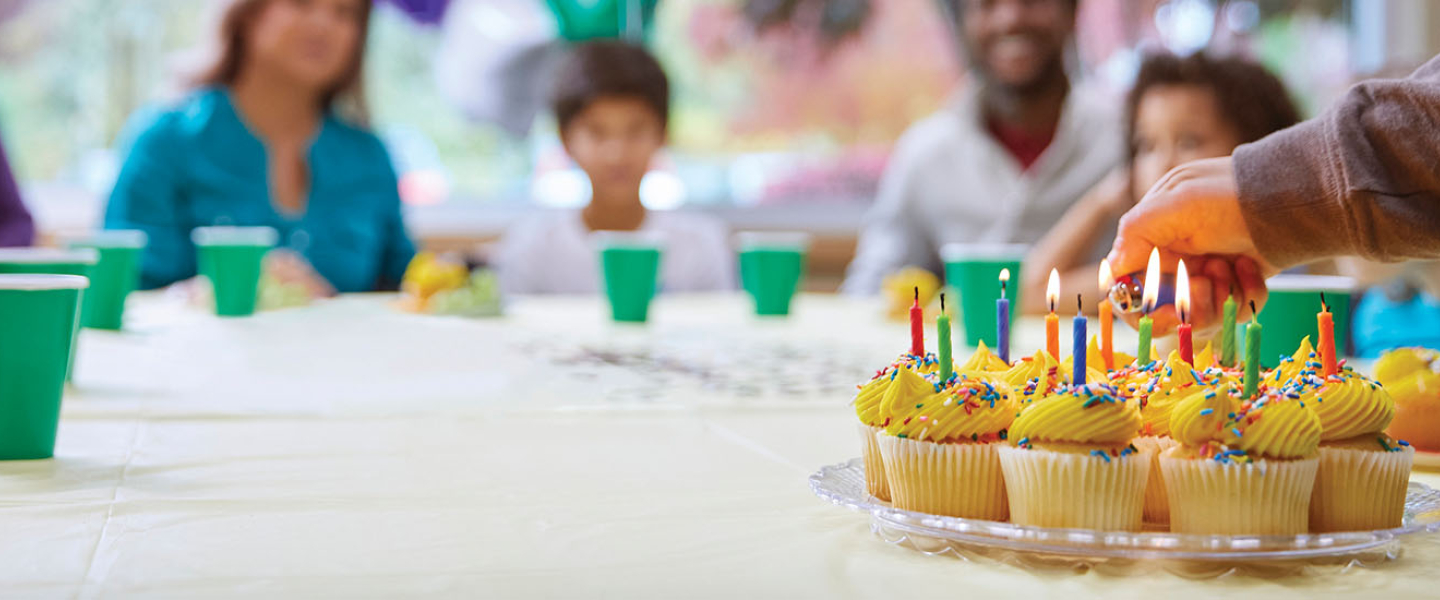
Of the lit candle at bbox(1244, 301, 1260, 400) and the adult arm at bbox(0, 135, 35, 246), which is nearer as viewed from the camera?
the lit candle at bbox(1244, 301, 1260, 400)

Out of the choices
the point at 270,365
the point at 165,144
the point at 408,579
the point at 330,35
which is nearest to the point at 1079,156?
the point at 330,35

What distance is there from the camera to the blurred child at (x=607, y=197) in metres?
2.79

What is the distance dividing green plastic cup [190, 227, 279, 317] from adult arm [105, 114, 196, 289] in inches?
32.2

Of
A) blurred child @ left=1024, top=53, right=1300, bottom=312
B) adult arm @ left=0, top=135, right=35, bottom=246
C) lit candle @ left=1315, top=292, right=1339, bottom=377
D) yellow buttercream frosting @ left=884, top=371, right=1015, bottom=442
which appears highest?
blurred child @ left=1024, top=53, right=1300, bottom=312

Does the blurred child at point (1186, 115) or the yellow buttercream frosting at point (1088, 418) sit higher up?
the blurred child at point (1186, 115)

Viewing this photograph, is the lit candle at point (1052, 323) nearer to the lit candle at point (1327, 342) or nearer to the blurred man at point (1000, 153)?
the lit candle at point (1327, 342)

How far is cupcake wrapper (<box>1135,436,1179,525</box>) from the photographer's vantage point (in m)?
0.62

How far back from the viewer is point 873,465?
69 centimetres

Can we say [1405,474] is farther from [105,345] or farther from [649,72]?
[649,72]

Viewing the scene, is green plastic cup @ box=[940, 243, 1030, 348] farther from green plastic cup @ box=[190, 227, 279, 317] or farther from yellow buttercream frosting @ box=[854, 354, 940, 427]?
green plastic cup @ box=[190, 227, 279, 317]

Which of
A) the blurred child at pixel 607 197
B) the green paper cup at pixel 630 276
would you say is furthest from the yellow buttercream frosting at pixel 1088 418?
the blurred child at pixel 607 197

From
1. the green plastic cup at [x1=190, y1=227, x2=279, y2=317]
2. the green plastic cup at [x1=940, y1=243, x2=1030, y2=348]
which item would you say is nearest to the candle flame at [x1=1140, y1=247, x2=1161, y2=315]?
the green plastic cup at [x1=940, y1=243, x2=1030, y2=348]

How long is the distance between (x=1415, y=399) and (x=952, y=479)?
1.16ft

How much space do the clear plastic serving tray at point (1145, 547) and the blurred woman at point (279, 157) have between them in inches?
90.3
